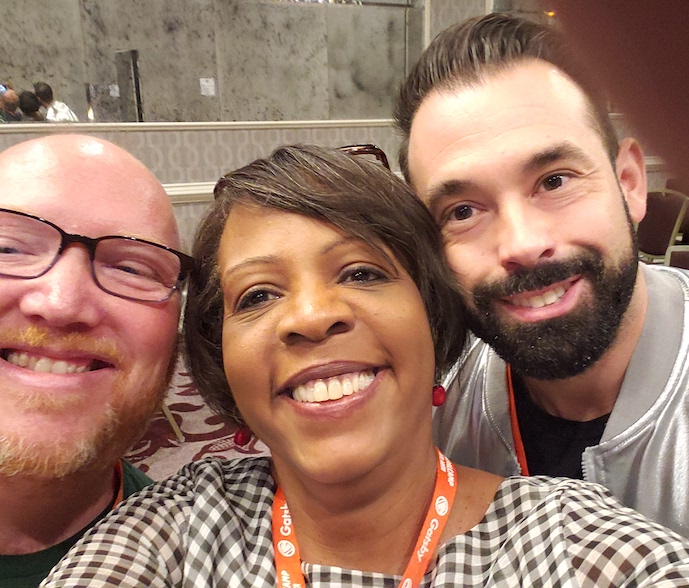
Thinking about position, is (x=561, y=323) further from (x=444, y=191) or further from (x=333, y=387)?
(x=333, y=387)

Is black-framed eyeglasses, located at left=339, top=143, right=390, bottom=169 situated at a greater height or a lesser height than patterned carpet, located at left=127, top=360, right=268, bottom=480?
greater

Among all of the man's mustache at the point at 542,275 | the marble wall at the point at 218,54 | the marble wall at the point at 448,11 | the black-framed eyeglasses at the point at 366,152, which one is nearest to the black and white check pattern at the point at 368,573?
the man's mustache at the point at 542,275

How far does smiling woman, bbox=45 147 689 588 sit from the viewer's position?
0.99 meters

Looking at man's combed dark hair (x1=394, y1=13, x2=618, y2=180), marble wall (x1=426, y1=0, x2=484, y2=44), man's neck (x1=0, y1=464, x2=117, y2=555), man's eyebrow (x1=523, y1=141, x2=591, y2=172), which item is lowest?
man's neck (x1=0, y1=464, x2=117, y2=555)

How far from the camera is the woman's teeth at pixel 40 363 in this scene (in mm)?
1158

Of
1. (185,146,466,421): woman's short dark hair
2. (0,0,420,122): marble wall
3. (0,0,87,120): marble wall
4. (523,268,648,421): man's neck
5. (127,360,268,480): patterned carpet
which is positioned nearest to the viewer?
(185,146,466,421): woman's short dark hair

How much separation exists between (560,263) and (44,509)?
1195 mm

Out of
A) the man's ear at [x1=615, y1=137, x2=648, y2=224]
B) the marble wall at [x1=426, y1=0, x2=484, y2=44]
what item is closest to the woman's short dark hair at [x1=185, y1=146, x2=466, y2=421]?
the man's ear at [x1=615, y1=137, x2=648, y2=224]

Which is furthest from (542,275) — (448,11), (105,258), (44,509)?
(448,11)

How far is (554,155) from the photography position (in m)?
1.25

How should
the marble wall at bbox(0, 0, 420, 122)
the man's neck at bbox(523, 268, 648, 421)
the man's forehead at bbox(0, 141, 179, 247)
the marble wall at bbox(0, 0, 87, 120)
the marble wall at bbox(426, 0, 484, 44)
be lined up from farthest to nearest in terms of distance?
1. the marble wall at bbox(426, 0, 484, 44)
2. the marble wall at bbox(0, 0, 420, 122)
3. the marble wall at bbox(0, 0, 87, 120)
4. the man's neck at bbox(523, 268, 648, 421)
5. the man's forehead at bbox(0, 141, 179, 247)

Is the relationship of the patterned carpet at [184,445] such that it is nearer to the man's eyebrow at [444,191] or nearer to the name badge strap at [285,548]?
the name badge strap at [285,548]

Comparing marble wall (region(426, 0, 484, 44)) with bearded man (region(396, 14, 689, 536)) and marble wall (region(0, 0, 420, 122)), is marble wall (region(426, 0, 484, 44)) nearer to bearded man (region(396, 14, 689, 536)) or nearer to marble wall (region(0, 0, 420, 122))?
marble wall (region(0, 0, 420, 122))

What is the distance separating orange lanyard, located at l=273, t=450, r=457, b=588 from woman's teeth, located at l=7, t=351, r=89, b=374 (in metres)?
0.48
